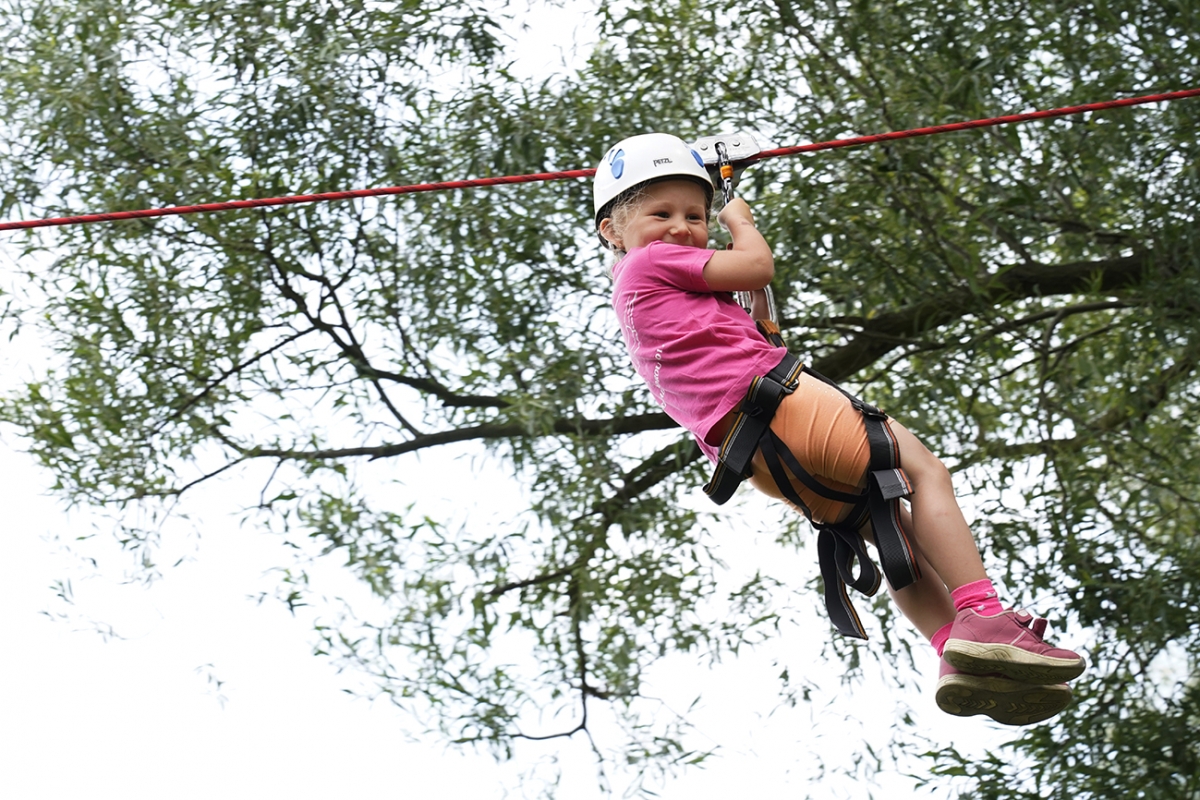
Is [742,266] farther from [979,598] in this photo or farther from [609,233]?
[979,598]

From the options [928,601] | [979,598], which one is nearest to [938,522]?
[979,598]

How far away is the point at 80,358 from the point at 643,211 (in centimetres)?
297

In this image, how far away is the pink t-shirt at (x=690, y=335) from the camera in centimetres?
257

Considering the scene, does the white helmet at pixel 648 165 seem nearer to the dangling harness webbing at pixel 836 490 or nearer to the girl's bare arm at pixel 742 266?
the girl's bare arm at pixel 742 266

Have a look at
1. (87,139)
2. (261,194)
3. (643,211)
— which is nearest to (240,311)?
(261,194)

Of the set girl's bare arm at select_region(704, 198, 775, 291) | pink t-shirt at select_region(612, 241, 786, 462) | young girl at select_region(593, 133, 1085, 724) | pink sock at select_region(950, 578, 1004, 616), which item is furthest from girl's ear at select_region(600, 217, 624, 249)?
pink sock at select_region(950, 578, 1004, 616)

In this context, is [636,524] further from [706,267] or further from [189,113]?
[706,267]

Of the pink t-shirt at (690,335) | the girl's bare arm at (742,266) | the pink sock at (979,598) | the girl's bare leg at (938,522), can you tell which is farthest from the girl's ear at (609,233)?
the pink sock at (979,598)

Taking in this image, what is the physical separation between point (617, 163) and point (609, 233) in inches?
6.1

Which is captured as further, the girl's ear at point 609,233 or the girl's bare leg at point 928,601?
the girl's ear at point 609,233

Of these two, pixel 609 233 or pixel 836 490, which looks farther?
pixel 609 233

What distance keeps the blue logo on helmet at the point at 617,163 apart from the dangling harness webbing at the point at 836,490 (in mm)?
391

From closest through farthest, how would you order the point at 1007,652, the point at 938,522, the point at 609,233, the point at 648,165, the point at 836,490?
the point at 1007,652
the point at 938,522
the point at 836,490
the point at 648,165
the point at 609,233

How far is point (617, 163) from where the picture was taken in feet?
9.08
